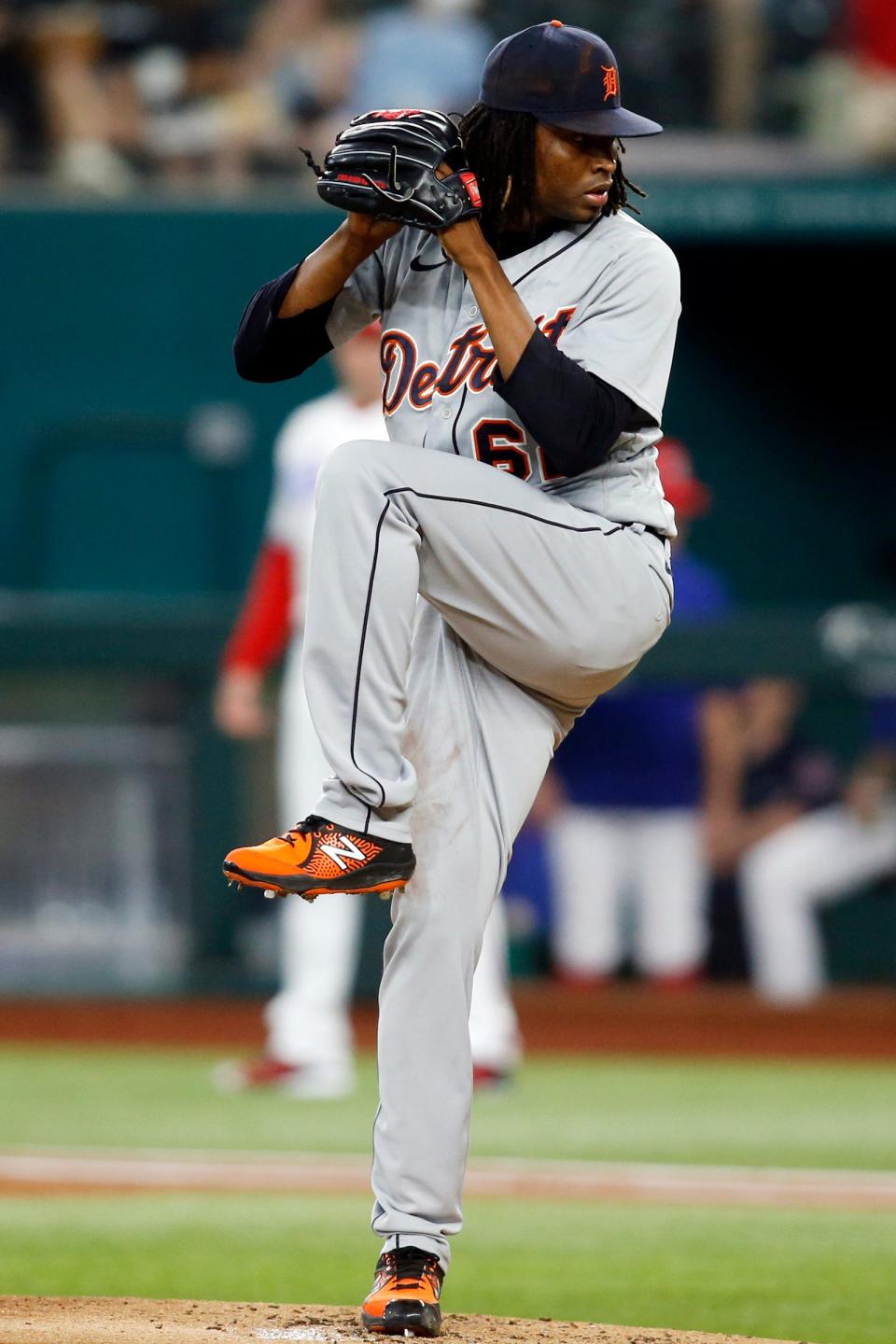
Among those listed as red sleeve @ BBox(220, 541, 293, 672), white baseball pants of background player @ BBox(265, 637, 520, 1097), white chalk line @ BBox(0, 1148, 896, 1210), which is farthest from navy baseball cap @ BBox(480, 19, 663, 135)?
red sleeve @ BBox(220, 541, 293, 672)

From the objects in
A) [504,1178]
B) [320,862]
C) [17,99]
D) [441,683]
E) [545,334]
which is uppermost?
[17,99]

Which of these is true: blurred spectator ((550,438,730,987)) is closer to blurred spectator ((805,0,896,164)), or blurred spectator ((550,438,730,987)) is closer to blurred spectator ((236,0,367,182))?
blurred spectator ((805,0,896,164))

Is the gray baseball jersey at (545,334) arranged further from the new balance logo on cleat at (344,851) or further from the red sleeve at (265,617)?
the red sleeve at (265,617)

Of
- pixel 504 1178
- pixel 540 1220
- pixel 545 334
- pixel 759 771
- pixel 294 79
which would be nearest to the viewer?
pixel 545 334

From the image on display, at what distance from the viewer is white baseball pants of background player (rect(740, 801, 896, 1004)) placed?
8.13 m

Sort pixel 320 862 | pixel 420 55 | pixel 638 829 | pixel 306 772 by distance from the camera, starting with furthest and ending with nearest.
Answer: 1. pixel 420 55
2. pixel 638 829
3. pixel 306 772
4. pixel 320 862

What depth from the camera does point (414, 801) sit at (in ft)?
10.8

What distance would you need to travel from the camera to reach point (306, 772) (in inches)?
249

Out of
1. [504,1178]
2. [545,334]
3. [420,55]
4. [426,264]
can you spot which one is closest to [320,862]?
[545,334]

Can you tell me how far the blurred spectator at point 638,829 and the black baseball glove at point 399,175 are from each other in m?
5.03

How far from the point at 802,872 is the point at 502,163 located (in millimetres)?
5270

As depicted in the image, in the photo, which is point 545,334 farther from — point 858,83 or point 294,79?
point 294,79

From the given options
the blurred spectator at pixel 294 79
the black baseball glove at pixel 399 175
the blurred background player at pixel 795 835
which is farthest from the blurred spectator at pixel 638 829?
the black baseball glove at pixel 399 175

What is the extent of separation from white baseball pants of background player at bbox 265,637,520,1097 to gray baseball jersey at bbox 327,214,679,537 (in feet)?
9.95
